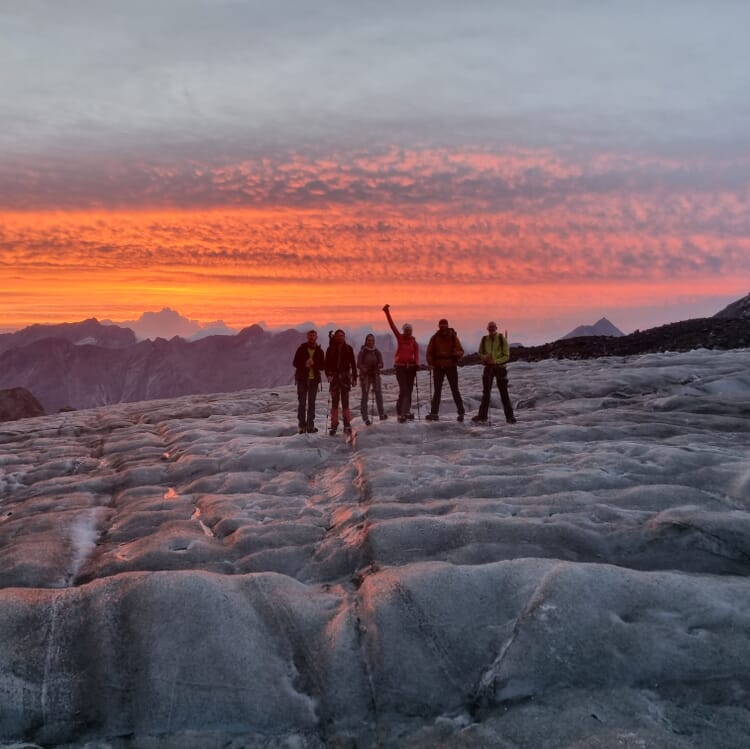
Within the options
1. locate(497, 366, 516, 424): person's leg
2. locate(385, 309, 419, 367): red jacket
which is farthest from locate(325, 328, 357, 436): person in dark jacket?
locate(497, 366, 516, 424): person's leg

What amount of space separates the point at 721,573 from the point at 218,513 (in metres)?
8.72

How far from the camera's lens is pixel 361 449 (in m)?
17.3

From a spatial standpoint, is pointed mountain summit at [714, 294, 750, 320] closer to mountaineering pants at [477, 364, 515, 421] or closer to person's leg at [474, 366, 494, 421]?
mountaineering pants at [477, 364, 515, 421]

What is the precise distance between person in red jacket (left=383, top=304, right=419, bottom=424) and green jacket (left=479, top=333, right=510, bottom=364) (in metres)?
2.11

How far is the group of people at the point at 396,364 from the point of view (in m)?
19.3

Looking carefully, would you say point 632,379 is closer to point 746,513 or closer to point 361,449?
point 361,449

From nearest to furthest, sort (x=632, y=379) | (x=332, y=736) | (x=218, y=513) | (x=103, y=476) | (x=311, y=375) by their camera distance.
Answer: (x=332, y=736) < (x=218, y=513) < (x=103, y=476) < (x=311, y=375) < (x=632, y=379)

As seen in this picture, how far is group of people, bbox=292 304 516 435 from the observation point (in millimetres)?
19312

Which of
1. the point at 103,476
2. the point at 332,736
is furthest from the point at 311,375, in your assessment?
the point at 332,736

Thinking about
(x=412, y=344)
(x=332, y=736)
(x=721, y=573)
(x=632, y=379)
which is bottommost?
(x=332, y=736)

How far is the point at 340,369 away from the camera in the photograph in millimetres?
19469

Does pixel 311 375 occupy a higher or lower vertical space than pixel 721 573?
higher

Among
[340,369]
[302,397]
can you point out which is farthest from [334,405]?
[340,369]

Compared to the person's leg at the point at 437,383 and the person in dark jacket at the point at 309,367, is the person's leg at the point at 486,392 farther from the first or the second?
the person in dark jacket at the point at 309,367
